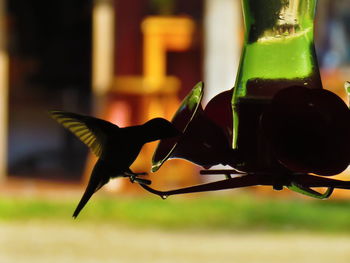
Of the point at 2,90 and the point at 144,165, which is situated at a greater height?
the point at 2,90

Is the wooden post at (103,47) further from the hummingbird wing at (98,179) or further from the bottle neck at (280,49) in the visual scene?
the hummingbird wing at (98,179)

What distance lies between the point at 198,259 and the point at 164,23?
→ 121 inches

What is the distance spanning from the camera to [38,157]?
1064 cm

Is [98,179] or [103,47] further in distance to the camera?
[103,47]

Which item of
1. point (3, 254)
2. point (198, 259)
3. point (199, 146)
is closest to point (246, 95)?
point (199, 146)

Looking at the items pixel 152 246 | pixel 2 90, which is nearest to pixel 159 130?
pixel 152 246

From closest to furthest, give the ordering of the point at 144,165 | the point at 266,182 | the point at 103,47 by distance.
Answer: the point at 266,182 → the point at 144,165 → the point at 103,47

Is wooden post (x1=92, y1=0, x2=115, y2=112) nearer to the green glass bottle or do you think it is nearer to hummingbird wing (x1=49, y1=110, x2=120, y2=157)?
the green glass bottle

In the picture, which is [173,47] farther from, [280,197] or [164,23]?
[280,197]

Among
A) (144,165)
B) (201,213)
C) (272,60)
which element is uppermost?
(272,60)

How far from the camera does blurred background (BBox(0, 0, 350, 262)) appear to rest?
7.07 meters

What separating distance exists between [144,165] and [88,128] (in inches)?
284

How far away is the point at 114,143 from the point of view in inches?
53.8

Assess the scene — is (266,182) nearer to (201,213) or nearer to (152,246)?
(152,246)
